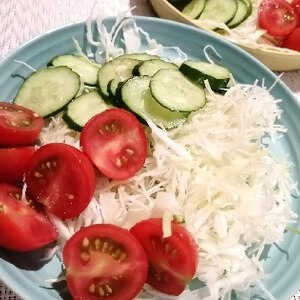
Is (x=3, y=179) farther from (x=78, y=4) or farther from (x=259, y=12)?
(x=259, y=12)

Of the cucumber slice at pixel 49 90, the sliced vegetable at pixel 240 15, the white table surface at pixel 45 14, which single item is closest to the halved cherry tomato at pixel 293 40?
the white table surface at pixel 45 14

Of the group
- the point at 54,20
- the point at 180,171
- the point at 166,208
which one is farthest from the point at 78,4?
the point at 166,208

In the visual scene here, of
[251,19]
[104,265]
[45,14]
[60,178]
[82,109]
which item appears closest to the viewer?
[104,265]

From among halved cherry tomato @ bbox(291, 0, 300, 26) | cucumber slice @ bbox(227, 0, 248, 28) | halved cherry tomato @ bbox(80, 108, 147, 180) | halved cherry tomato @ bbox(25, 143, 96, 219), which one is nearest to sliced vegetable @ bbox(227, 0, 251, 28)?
cucumber slice @ bbox(227, 0, 248, 28)

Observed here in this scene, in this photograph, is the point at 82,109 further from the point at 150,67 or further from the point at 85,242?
the point at 85,242

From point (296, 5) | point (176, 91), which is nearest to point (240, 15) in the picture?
point (296, 5)

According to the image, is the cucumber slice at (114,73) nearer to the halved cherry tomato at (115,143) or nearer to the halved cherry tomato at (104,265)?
the halved cherry tomato at (115,143)

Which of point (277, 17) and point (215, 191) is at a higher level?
point (277, 17)
